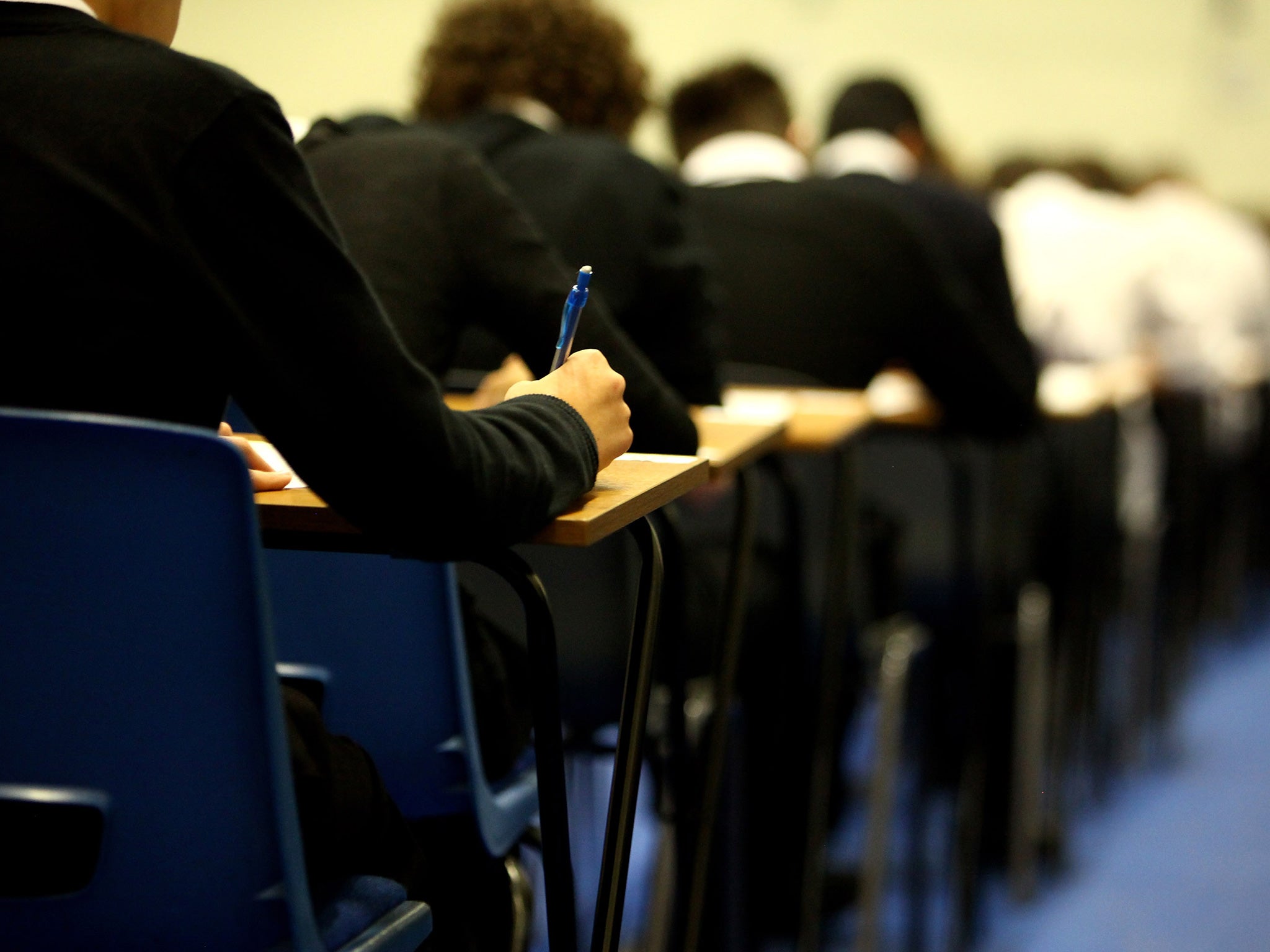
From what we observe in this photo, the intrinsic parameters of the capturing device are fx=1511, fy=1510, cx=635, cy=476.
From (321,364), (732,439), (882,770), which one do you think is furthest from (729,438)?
(882,770)

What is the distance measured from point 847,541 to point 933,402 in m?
0.64

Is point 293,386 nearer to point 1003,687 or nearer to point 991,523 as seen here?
point 991,523

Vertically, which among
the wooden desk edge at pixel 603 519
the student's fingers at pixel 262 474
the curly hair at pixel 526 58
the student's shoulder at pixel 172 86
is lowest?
the student's fingers at pixel 262 474

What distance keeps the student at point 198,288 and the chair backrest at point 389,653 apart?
0.79 ft

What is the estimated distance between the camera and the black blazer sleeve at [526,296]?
132cm

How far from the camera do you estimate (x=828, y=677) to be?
1.88 m

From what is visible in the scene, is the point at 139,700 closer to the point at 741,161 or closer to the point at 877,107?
the point at 741,161

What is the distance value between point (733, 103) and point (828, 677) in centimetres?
132

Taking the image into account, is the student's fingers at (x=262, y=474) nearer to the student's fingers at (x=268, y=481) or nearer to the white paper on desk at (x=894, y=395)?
the student's fingers at (x=268, y=481)

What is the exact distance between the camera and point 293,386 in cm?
83

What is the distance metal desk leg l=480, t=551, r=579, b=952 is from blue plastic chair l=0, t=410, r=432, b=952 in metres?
0.19

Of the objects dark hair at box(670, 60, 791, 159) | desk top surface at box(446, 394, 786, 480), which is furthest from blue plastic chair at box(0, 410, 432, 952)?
dark hair at box(670, 60, 791, 159)

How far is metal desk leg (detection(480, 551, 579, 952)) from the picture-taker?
3.11 feet

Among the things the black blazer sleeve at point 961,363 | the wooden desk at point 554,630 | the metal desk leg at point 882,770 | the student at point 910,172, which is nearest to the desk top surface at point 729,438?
the wooden desk at point 554,630
